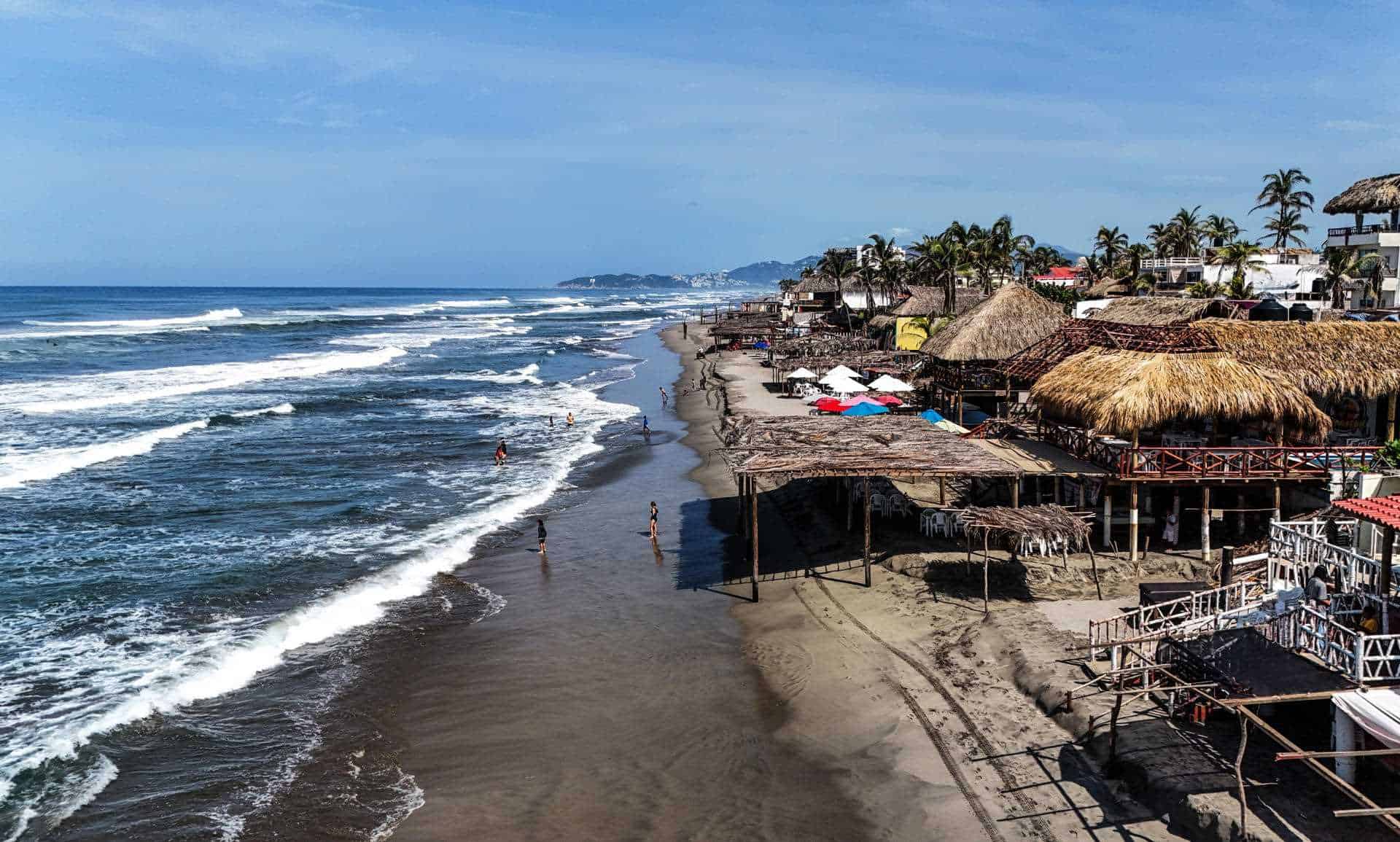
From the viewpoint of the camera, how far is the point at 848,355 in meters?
47.9

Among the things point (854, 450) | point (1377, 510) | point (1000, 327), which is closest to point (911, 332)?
point (1000, 327)

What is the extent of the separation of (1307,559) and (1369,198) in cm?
3557

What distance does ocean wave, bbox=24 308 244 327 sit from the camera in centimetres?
10388

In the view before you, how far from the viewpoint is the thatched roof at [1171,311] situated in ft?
87.3

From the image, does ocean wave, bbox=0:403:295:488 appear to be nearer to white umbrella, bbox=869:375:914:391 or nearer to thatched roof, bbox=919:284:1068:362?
white umbrella, bbox=869:375:914:391

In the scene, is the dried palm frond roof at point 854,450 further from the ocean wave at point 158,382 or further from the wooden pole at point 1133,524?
the ocean wave at point 158,382

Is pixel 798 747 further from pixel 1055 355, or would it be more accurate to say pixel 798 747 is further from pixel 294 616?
pixel 1055 355

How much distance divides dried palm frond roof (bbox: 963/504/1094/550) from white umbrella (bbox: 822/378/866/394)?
48.1 ft

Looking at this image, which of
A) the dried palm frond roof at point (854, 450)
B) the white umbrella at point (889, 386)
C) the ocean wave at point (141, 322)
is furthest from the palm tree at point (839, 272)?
the ocean wave at point (141, 322)

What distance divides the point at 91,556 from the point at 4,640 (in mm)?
5069

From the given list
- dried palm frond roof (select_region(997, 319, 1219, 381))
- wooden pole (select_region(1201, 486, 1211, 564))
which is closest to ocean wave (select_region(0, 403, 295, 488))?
dried palm frond roof (select_region(997, 319, 1219, 381))

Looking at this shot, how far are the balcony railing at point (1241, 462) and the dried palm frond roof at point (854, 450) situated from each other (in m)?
2.25

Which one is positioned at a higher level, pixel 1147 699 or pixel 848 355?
pixel 848 355

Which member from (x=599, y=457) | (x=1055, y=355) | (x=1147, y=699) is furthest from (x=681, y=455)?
(x=1147, y=699)
